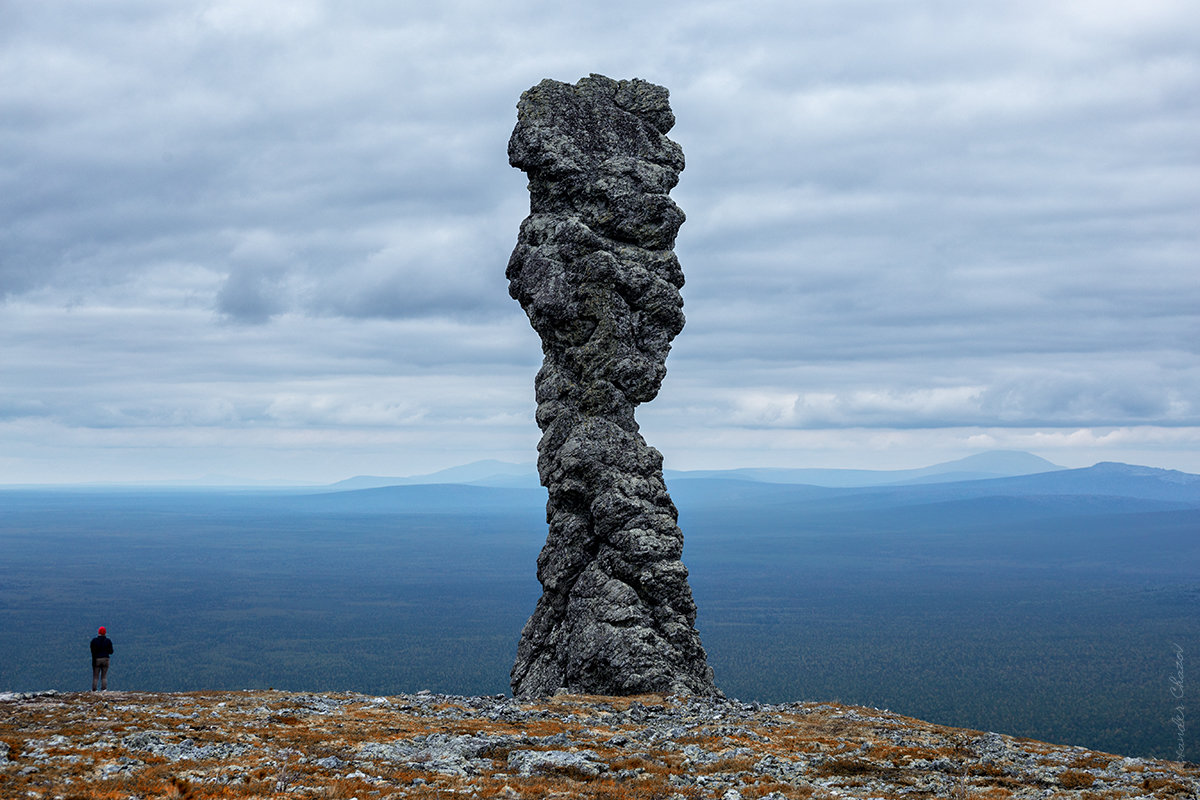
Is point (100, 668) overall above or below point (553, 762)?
below

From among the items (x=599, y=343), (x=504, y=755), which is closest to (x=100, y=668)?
(x=504, y=755)

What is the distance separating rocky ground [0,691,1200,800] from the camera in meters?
24.9

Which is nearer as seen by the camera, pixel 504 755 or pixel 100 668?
pixel 504 755

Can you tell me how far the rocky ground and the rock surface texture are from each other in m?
14.0

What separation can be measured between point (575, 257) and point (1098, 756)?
39.7m

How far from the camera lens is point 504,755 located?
29.9m

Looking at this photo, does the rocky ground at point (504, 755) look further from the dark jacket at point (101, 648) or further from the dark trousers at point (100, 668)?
the dark trousers at point (100, 668)

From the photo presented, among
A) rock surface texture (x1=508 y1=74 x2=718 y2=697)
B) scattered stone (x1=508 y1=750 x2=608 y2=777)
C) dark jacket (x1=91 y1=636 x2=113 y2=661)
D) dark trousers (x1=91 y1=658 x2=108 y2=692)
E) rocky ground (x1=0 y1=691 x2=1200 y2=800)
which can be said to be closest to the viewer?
rocky ground (x1=0 y1=691 x2=1200 y2=800)

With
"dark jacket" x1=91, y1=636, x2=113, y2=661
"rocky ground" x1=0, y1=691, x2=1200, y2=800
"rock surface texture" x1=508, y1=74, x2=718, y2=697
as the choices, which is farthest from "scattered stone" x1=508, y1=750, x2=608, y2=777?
"dark jacket" x1=91, y1=636, x2=113, y2=661

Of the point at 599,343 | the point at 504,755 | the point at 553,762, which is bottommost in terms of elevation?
the point at 504,755

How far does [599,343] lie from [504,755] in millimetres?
31980

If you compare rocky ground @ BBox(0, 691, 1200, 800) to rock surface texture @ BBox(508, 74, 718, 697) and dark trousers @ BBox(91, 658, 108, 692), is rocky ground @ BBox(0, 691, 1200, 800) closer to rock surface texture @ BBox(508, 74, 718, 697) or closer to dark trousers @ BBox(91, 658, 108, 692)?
dark trousers @ BBox(91, 658, 108, 692)

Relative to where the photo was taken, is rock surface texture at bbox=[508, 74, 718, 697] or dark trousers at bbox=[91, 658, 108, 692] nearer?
dark trousers at bbox=[91, 658, 108, 692]

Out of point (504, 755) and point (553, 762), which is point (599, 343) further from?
point (553, 762)
